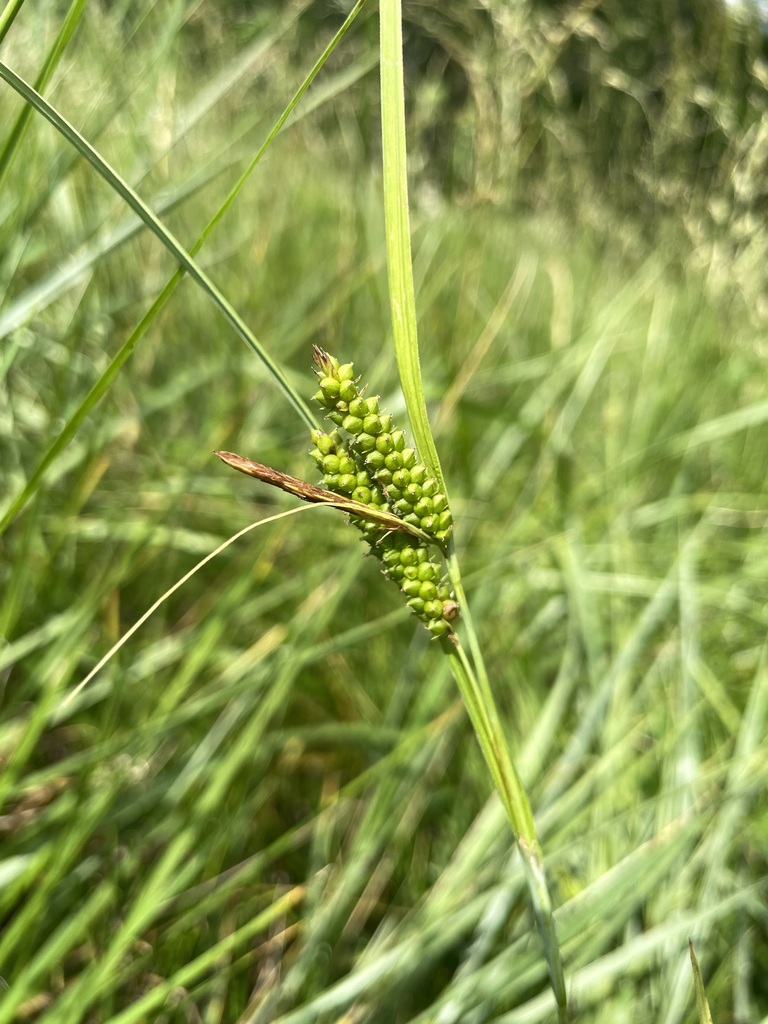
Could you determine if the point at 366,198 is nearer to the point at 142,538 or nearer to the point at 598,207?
the point at 598,207

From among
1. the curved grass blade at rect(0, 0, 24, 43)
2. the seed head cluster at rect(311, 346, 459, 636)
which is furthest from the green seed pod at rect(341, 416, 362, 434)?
the curved grass blade at rect(0, 0, 24, 43)

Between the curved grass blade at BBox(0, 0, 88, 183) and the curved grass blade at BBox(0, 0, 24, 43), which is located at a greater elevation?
the curved grass blade at BBox(0, 0, 88, 183)

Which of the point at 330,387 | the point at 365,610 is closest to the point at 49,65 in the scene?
the point at 330,387

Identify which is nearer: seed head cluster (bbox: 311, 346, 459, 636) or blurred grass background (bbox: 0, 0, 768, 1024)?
seed head cluster (bbox: 311, 346, 459, 636)

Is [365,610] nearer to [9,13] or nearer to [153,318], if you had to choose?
[153,318]

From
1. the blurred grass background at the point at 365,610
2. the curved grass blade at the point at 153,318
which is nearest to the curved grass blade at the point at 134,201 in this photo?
the curved grass blade at the point at 153,318

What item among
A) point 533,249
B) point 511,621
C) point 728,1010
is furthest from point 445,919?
point 533,249

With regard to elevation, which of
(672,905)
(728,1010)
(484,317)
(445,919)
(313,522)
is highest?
(484,317)

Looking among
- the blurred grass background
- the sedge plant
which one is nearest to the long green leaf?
the sedge plant

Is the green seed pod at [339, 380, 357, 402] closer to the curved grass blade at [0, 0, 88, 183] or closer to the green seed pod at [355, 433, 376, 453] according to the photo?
the green seed pod at [355, 433, 376, 453]
